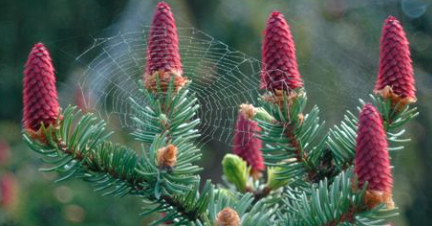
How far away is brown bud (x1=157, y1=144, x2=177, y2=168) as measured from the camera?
91 cm

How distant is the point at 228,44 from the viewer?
4371 millimetres

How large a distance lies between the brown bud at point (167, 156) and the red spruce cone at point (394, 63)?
1.05ft

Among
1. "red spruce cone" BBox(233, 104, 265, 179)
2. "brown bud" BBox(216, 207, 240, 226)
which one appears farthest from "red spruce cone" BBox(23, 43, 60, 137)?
"red spruce cone" BBox(233, 104, 265, 179)

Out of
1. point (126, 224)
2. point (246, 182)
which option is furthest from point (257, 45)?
point (246, 182)

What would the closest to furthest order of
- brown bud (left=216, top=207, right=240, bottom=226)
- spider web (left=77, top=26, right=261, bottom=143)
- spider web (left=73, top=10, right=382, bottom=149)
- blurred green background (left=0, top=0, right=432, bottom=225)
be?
brown bud (left=216, top=207, right=240, bottom=226) < spider web (left=77, top=26, right=261, bottom=143) < spider web (left=73, top=10, right=382, bottom=149) < blurred green background (left=0, top=0, right=432, bottom=225)

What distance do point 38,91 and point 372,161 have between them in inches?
16.6

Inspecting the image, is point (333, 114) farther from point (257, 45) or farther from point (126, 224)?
point (126, 224)

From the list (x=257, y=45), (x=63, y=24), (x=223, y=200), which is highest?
(x=63, y=24)

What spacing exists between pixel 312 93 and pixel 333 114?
0.26 m

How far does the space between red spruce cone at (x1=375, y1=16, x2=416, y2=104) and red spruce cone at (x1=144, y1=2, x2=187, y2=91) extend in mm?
290

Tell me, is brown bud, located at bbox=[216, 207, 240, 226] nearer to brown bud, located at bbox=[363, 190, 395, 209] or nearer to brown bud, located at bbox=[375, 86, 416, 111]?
brown bud, located at bbox=[363, 190, 395, 209]

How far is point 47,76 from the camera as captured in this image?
0.91 metres

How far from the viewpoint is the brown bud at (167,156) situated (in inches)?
35.6

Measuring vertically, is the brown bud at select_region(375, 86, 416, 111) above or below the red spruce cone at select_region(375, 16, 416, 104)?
below
